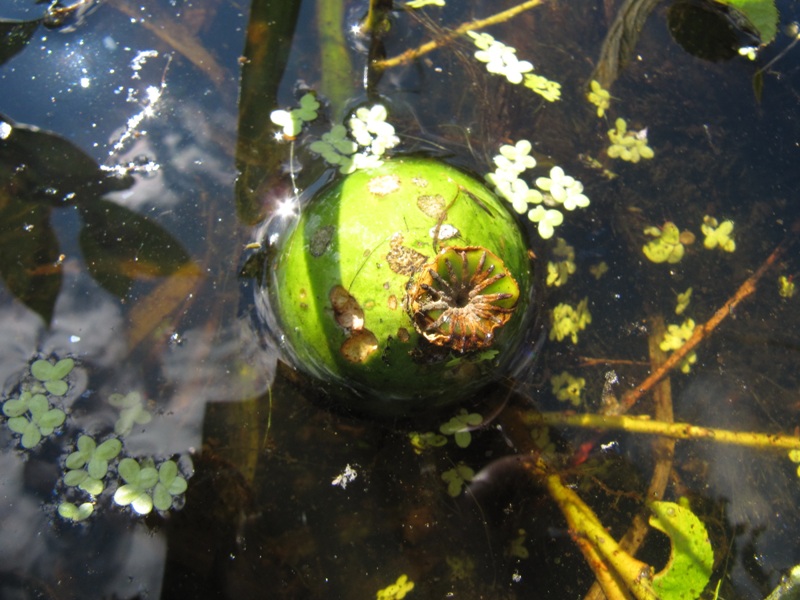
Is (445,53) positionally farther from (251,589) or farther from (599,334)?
(251,589)

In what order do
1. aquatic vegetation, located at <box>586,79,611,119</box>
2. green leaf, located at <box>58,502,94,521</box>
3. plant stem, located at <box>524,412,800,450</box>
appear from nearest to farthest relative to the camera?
green leaf, located at <box>58,502,94,521</box> < plant stem, located at <box>524,412,800,450</box> < aquatic vegetation, located at <box>586,79,611,119</box>

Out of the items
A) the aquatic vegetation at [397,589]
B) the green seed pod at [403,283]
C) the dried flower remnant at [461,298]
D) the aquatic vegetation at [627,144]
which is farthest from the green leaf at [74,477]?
the aquatic vegetation at [627,144]

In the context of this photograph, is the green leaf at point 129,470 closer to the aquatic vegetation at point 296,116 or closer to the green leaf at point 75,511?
the green leaf at point 75,511

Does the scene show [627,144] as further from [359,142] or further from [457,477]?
[457,477]

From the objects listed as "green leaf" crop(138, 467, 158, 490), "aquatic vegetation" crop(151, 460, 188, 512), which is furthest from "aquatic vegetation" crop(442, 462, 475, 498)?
"green leaf" crop(138, 467, 158, 490)

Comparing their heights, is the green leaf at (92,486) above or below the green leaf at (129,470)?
below

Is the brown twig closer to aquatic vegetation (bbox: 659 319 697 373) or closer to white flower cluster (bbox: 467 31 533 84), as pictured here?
aquatic vegetation (bbox: 659 319 697 373)
